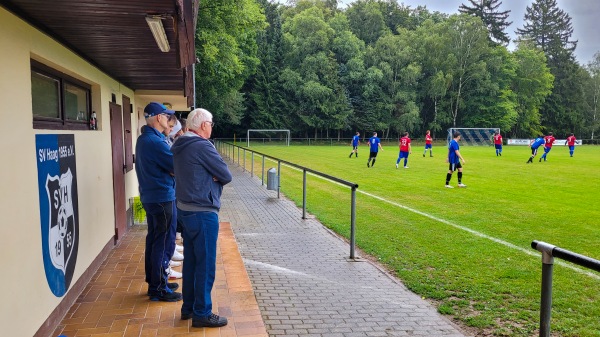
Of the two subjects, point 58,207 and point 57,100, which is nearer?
point 58,207

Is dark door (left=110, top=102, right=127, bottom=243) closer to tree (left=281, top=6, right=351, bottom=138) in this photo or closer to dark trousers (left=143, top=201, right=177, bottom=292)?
dark trousers (left=143, top=201, right=177, bottom=292)

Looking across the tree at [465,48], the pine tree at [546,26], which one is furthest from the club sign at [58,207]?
the pine tree at [546,26]

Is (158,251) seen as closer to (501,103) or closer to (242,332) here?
(242,332)

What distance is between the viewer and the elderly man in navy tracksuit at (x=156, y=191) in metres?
4.27

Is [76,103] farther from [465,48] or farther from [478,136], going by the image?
[465,48]

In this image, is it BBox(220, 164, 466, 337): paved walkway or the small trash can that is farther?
the small trash can

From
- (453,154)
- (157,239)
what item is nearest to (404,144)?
(453,154)

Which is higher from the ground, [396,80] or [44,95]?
[396,80]

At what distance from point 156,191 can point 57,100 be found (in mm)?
1444

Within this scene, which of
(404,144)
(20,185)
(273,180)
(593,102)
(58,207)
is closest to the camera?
(20,185)

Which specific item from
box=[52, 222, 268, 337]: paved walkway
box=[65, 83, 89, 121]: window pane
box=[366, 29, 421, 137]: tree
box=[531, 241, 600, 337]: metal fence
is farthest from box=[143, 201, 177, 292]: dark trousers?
box=[366, 29, 421, 137]: tree

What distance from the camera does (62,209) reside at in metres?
4.25

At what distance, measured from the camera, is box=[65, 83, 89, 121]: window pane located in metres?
4.95

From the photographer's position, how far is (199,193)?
360cm
